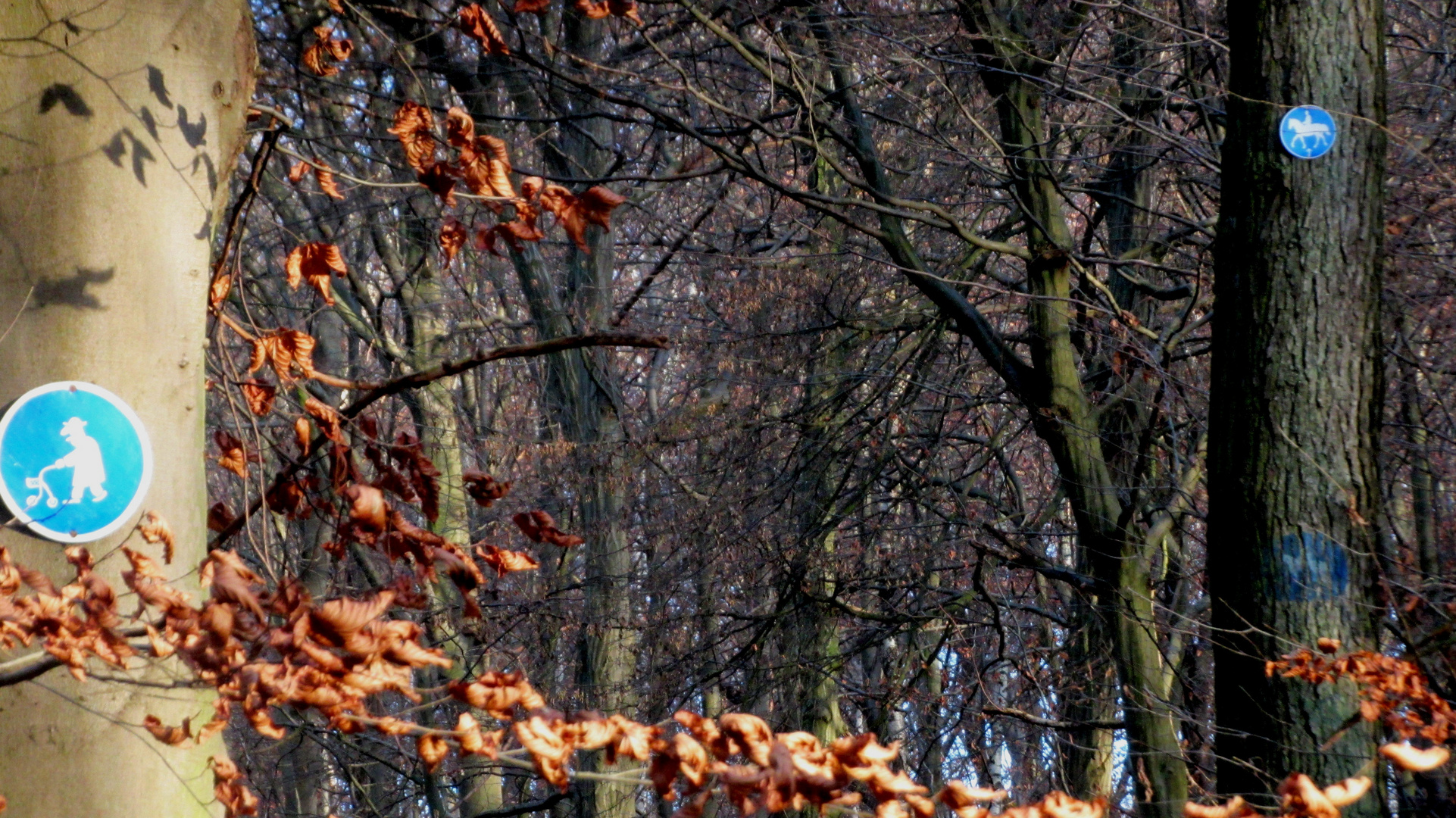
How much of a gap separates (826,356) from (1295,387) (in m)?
3.89

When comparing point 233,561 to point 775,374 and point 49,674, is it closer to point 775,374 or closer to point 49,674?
point 49,674

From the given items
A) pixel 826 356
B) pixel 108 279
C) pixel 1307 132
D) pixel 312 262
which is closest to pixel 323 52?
pixel 312 262

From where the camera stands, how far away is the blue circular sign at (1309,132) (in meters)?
3.49

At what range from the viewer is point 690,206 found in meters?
10.6

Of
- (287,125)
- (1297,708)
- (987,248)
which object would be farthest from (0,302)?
(987,248)

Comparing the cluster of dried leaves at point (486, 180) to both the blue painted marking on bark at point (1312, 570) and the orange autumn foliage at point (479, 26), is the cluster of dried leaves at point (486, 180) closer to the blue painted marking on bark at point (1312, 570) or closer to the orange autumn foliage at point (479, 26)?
the orange autumn foliage at point (479, 26)

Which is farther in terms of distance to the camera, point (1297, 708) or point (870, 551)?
point (870, 551)

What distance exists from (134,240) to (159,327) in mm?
131

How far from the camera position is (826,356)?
7191mm

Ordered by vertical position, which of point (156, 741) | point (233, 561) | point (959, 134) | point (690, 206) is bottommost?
point (156, 741)

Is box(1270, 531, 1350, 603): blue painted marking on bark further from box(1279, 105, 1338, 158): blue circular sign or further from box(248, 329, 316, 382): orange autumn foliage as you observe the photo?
box(248, 329, 316, 382): orange autumn foliage

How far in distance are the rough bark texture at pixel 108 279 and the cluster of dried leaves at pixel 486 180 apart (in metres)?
0.88

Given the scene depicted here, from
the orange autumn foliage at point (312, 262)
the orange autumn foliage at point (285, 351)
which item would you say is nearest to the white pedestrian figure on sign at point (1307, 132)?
the orange autumn foliage at point (312, 262)

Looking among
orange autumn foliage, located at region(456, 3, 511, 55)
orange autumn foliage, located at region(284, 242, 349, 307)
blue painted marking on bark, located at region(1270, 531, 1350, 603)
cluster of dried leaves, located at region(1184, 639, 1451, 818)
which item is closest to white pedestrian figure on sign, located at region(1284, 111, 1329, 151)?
blue painted marking on bark, located at region(1270, 531, 1350, 603)
